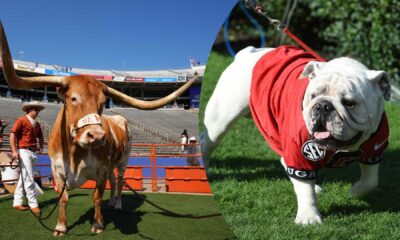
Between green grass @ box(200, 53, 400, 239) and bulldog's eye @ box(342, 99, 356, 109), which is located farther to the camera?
green grass @ box(200, 53, 400, 239)

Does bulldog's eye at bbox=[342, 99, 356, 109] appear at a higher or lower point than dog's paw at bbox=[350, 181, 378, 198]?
higher

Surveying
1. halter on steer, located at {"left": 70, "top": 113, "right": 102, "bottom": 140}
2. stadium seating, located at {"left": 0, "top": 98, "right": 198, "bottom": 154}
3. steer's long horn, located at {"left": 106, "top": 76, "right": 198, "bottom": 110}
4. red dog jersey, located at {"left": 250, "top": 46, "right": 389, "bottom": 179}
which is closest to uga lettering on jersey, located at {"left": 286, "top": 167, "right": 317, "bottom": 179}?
red dog jersey, located at {"left": 250, "top": 46, "right": 389, "bottom": 179}

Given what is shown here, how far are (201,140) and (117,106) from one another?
357mm

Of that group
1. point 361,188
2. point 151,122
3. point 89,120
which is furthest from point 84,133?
point 361,188

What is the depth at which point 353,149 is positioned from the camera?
138 centimetres

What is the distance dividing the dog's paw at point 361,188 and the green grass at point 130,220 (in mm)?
637

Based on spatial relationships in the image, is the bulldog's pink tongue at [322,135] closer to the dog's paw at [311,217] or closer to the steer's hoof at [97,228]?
the dog's paw at [311,217]

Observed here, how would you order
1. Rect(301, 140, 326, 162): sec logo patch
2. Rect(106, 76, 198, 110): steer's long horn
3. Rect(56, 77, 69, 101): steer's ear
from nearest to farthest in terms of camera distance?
Rect(301, 140, 326, 162): sec logo patch
Rect(56, 77, 69, 101): steer's ear
Rect(106, 76, 198, 110): steer's long horn

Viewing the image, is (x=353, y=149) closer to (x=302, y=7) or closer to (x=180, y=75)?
(x=302, y=7)

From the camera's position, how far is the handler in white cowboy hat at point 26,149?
1749 millimetres

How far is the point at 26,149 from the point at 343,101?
1.23m

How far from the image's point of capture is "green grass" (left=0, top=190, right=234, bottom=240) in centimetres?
182

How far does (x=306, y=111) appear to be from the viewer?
131 centimetres

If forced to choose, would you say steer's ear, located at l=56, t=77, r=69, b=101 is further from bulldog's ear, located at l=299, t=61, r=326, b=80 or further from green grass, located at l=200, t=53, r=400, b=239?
bulldog's ear, located at l=299, t=61, r=326, b=80
